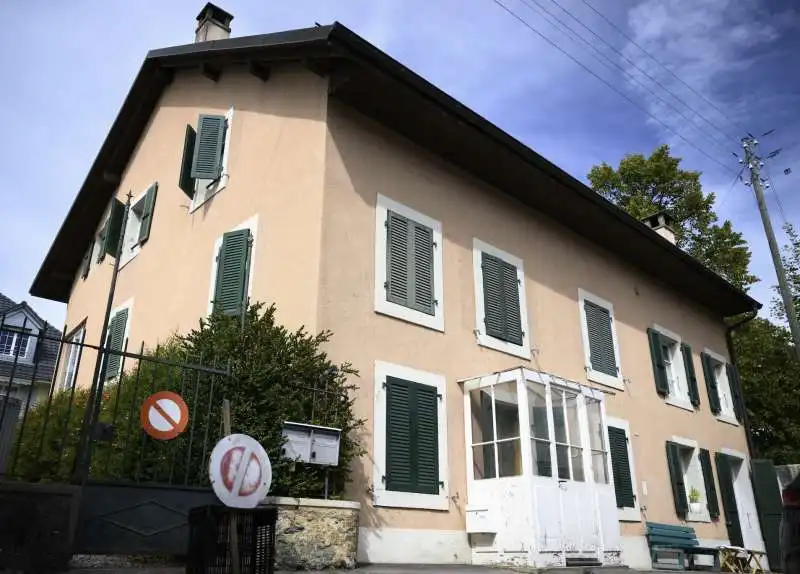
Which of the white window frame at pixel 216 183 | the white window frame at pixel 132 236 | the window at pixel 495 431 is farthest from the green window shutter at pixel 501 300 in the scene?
the white window frame at pixel 132 236

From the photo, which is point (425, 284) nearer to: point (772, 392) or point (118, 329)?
point (118, 329)

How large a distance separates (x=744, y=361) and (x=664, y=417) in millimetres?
7805

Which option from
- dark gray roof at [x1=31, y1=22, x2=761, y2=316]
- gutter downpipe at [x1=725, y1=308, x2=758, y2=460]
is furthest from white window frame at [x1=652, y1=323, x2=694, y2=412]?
gutter downpipe at [x1=725, y1=308, x2=758, y2=460]

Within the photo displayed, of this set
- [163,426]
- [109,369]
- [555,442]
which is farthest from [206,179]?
[555,442]

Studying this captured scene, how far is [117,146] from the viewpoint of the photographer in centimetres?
1409

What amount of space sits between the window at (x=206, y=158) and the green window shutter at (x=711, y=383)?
10.9m

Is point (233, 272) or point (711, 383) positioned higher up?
point (711, 383)

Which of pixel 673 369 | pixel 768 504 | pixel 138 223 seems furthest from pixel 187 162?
pixel 768 504

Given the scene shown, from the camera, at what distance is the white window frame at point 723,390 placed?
14.9 meters

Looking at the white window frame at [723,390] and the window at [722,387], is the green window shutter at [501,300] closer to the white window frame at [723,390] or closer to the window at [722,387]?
the window at [722,387]

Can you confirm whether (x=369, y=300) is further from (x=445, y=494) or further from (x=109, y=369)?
(x=109, y=369)

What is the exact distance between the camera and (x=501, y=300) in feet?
33.0

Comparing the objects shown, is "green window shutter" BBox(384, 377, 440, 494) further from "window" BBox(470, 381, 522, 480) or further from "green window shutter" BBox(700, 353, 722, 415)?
"green window shutter" BBox(700, 353, 722, 415)

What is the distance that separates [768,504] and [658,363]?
410 cm
